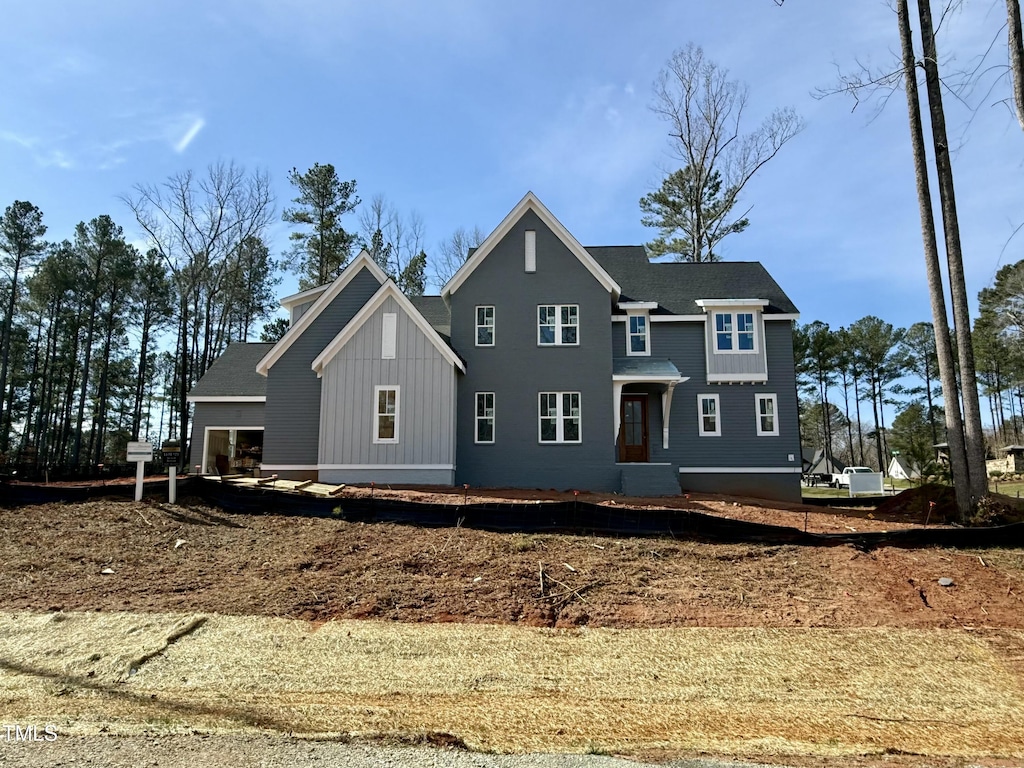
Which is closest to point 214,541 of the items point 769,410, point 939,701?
point 939,701

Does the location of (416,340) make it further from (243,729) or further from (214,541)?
(243,729)

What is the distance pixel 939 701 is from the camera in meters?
5.88

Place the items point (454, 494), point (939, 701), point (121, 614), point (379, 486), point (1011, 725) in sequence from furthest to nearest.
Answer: point (379, 486) → point (454, 494) → point (121, 614) → point (939, 701) → point (1011, 725)

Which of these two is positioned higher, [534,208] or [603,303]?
[534,208]

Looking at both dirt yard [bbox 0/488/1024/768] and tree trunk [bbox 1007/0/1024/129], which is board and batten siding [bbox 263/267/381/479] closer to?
dirt yard [bbox 0/488/1024/768]

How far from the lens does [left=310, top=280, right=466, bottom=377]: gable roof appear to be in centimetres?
1709

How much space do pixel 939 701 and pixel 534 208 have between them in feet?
50.9

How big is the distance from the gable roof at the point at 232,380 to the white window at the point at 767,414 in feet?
54.4

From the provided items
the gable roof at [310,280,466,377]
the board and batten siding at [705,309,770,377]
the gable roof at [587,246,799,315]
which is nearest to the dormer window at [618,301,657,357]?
the gable roof at [587,246,799,315]

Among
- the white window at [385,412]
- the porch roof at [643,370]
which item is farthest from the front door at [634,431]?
the white window at [385,412]

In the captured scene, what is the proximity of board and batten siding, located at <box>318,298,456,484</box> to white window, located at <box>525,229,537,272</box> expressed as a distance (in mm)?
3937

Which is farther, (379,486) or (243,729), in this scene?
(379,486)

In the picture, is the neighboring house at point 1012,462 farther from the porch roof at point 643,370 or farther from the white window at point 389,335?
the white window at point 389,335

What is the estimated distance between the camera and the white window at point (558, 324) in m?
18.6
